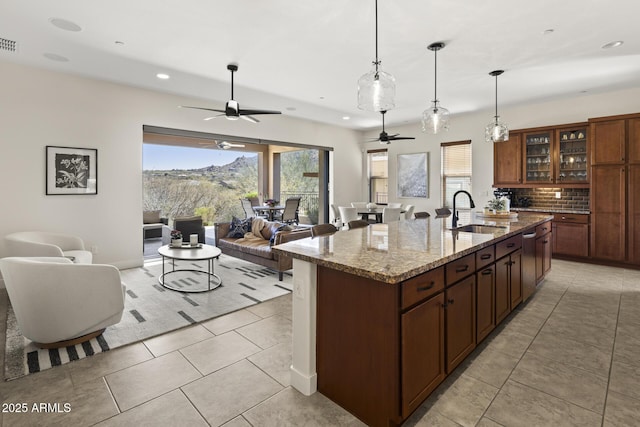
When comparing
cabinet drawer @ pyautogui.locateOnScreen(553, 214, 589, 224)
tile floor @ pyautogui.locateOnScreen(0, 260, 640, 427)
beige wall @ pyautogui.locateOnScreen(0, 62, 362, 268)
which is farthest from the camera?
cabinet drawer @ pyautogui.locateOnScreen(553, 214, 589, 224)

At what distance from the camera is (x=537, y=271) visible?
394 centimetres

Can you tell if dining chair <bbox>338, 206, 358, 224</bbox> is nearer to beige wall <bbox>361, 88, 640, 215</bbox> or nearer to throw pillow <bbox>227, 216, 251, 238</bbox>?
beige wall <bbox>361, 88, 640, 215</bbox>

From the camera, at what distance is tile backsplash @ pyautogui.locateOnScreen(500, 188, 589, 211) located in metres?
6.02

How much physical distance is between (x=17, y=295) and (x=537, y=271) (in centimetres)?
519

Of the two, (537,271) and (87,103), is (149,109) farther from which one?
(537,271)

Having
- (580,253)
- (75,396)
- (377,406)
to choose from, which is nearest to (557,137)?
(580,253)

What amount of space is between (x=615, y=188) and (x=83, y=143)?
833 centimetres

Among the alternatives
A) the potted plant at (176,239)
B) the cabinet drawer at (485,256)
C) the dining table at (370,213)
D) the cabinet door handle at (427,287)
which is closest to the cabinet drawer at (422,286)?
the cabinet door handle at (427,287)

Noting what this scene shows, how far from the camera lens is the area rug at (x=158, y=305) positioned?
259cm

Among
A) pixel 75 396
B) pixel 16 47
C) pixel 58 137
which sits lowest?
pixel 75 396

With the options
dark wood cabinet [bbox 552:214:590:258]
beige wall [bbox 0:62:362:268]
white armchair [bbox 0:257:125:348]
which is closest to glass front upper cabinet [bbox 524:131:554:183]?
dark wood cabinet [bbox 552:214:590:258]

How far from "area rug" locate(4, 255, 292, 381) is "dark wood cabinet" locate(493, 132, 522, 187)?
4797 millimetres

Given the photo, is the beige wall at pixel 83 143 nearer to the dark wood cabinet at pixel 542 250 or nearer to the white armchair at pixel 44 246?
the white armchair at pixel 44 246

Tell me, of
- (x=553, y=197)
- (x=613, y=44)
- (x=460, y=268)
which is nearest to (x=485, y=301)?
(x=460, y=268)
